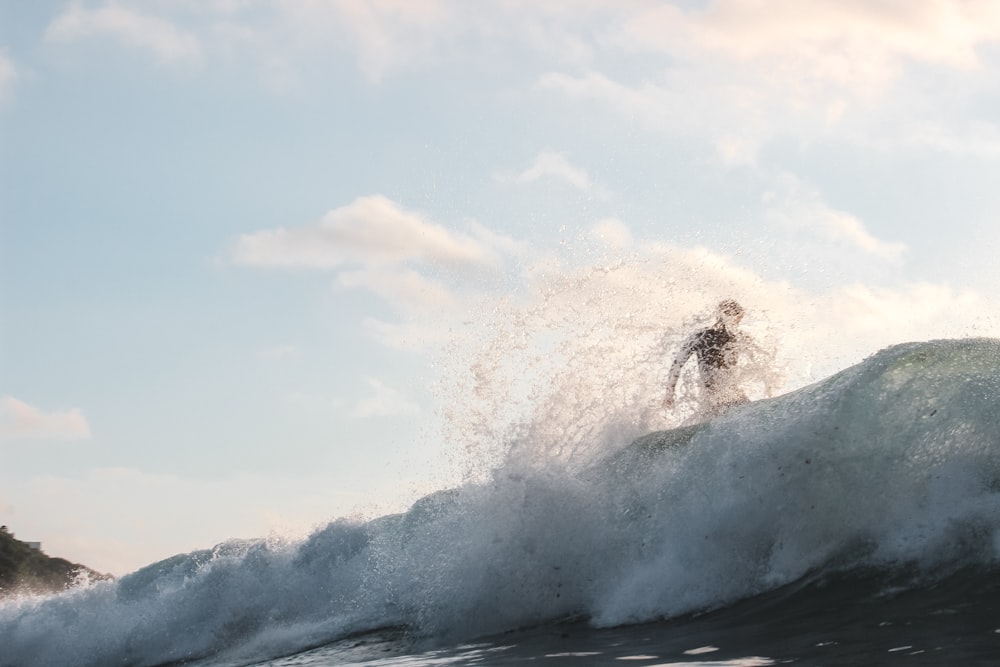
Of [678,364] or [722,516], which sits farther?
[678,364]

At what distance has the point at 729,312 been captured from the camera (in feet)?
33.2

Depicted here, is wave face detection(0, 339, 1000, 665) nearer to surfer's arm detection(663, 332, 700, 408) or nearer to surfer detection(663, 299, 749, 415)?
surfer's arm detection(663, 332, 700, 408)

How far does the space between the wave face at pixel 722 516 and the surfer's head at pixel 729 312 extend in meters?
1.79

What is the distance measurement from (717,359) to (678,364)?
14.7 inches

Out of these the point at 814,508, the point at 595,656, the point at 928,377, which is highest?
the point at 928,377

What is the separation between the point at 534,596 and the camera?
751cm

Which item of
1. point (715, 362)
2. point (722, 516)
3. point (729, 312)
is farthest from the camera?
point (729, 312)

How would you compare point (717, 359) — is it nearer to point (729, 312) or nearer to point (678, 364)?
point (678, 364)

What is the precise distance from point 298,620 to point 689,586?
485 cm

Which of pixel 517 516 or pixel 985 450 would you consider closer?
pixel 985 450

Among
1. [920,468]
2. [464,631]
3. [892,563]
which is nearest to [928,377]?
[920,468]

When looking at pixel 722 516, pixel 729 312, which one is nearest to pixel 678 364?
pixel 729 312

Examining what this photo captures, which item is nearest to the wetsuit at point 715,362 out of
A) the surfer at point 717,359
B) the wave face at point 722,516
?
the surfer at point 717,359

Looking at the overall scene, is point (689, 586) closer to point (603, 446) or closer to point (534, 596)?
point (534, 596)
